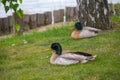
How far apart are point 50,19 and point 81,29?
6213 millimetres

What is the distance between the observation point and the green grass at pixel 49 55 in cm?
682

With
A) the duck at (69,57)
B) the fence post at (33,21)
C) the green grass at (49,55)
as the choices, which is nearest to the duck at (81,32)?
the green grass at (49,55)

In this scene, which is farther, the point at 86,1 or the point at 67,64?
the point at 86,1

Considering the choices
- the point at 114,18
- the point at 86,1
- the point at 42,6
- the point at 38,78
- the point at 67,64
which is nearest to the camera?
the point at 38,78

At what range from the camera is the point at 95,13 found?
33.9ft

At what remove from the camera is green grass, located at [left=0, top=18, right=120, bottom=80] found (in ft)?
22.4

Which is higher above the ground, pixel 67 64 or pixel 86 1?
pixel 86 1

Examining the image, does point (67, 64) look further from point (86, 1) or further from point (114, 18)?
point (114, 18)

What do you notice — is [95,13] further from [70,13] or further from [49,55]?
[70,13]

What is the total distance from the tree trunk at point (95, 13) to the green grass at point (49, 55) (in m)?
0.31

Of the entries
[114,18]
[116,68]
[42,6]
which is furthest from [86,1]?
[42,6]

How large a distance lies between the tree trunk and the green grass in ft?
1.01

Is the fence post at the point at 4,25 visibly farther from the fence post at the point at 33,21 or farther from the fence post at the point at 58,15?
the fence post at the point at 58,15

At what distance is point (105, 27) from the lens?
1048 cm
